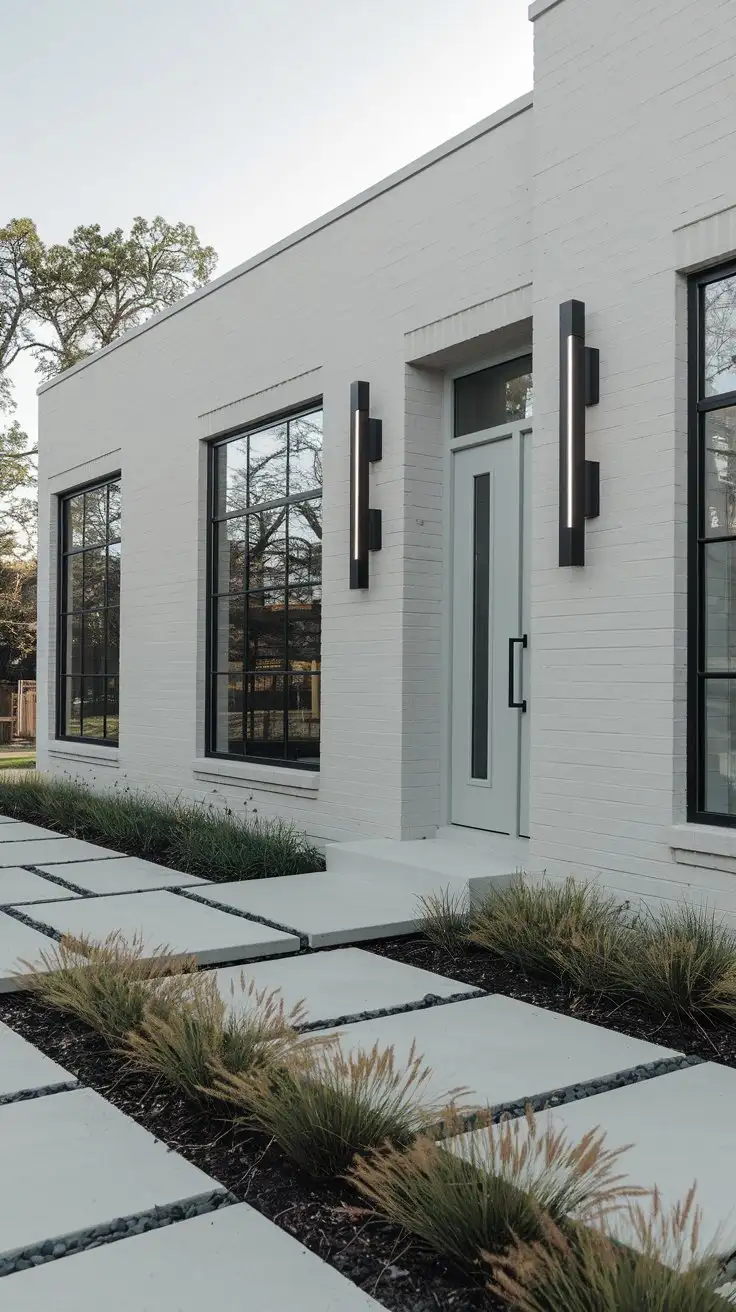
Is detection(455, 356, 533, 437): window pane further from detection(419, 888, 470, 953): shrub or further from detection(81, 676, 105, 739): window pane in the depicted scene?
detection(81, 676, 105, 739): window pane

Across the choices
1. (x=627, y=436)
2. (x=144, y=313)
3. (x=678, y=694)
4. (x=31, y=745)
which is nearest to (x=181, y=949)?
(x=678, y=694)

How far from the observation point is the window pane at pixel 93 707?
34.3 feet

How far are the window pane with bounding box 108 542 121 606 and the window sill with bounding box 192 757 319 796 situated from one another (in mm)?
2566

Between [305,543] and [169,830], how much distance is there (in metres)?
2.18

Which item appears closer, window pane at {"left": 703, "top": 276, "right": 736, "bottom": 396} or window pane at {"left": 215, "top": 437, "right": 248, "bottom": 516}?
window pane at {"left": 703, "top": 276, "right": 736, "bottom": 396}

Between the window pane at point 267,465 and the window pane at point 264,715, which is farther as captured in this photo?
the window pane at point 267,465

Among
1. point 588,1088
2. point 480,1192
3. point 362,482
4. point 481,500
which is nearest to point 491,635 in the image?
point 481,500

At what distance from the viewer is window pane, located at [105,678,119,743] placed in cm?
1015

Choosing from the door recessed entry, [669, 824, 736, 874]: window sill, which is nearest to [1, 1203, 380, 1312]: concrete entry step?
[669, 824, 736, 874]: window sill

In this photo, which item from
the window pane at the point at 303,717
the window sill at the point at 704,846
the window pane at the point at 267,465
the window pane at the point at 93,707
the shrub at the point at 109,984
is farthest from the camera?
the window pane at the point at 93,707

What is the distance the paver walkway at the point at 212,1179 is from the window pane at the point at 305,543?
9.01ft

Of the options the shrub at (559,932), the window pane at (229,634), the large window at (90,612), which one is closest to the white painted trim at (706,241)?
the shrub at (559,932)

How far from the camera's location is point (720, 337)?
446 cm

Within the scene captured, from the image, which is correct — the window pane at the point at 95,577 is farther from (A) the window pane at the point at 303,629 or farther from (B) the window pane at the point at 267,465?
(A) the window pane at the point at 303,629
